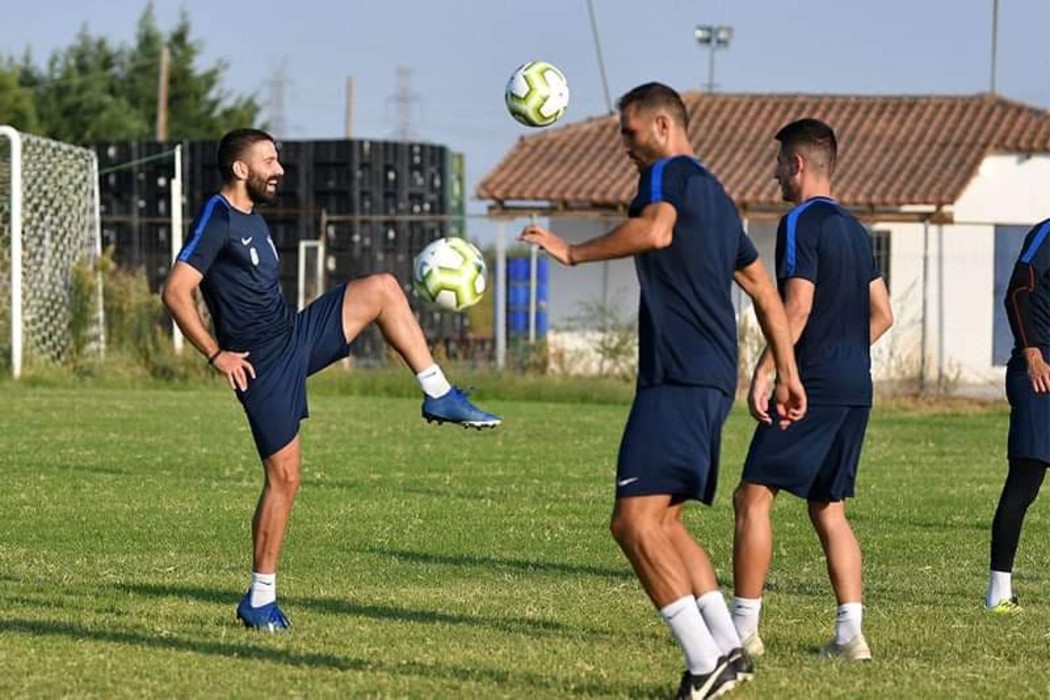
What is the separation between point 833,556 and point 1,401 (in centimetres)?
1809

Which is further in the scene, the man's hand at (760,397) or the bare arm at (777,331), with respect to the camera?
the man's hand at (760,397)

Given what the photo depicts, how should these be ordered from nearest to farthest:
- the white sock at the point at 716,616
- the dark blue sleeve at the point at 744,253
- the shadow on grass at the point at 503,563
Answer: the dark blue sleeve at the point at 744,253 < the white sock at the point at 716,616 < the shadow on grass at the point at 503,563

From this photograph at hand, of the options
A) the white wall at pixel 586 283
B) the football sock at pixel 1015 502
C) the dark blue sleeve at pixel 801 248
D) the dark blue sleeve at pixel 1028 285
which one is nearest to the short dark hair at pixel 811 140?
the dark blue sleeve at pixel 801 248

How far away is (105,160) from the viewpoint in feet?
135

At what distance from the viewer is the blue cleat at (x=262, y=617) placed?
9.76 meters

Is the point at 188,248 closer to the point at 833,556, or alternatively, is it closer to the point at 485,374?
A: the point at 833,556

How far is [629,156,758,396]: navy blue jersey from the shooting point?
7.71 m

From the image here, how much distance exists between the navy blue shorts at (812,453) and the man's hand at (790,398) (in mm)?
634

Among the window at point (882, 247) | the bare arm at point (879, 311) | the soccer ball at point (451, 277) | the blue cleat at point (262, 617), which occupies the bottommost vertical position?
the blue cleat at point (262, 617)

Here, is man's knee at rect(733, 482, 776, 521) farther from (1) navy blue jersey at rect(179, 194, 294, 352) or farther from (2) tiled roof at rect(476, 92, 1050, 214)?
(2) tiled roof at rect(476, 92, 1050, 214)

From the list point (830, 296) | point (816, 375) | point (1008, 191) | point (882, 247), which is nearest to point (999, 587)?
point (816, 375)

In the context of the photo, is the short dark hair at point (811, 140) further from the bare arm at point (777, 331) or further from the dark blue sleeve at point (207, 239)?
the dark blue sleeve at point (207, 239)

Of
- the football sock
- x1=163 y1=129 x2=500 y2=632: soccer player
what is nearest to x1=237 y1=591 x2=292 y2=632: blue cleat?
x1=163 y1=129 x2=500 y2=632: soccer player

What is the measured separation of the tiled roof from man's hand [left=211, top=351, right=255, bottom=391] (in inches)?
1122
